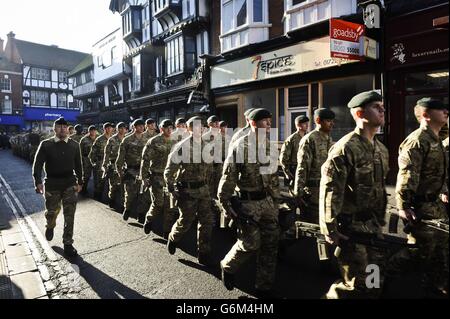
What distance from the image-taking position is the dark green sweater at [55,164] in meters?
5.52

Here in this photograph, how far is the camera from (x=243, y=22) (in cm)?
1411

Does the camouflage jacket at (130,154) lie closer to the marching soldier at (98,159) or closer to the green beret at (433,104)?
the marching soldier at (98,159)

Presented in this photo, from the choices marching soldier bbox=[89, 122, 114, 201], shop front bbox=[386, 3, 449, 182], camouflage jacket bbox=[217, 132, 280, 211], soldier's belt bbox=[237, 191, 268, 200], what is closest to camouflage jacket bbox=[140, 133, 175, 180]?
camouflage jacket bbox=[217, 132, 280, 211]

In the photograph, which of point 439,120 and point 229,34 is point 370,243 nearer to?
point 439,120

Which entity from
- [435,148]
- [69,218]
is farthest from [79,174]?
[435,148]

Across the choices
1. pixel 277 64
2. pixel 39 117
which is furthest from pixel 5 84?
pixel 277 64

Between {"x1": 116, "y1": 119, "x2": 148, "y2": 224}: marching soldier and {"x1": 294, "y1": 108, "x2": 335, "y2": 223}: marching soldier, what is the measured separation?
397cm

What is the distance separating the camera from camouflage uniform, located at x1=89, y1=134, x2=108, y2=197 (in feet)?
32.3

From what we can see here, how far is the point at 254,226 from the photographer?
3.73 meters

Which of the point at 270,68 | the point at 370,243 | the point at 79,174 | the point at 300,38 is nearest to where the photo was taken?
the point at 370,243

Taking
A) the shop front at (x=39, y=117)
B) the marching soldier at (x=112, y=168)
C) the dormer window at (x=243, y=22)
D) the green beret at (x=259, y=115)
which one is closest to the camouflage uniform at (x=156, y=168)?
the marching soldier at (x=112, y=168)

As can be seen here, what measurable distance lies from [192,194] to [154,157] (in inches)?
72.6

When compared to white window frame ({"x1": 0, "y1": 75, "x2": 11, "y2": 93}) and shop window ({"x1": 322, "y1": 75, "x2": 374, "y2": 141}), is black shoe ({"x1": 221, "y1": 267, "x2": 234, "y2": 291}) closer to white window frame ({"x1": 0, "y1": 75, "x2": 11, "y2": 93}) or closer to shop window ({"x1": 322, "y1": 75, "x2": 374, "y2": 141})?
shop window ({"x1": 322, "y1": 75, "x2": 374, "y2": 141})
